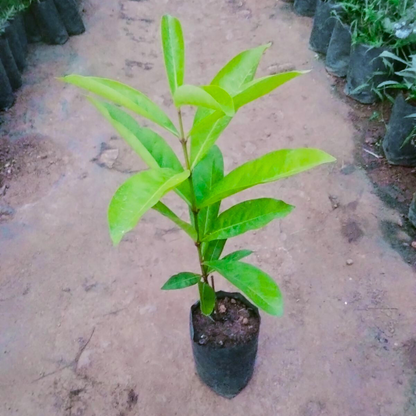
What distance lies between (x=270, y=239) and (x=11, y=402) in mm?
1389

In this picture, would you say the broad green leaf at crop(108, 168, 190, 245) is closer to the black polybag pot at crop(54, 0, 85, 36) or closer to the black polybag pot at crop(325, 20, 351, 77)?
the black polybag pot at crop(325, 20, 351, 77)

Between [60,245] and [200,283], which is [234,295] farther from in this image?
[60,245]

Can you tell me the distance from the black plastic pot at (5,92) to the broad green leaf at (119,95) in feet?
7.78

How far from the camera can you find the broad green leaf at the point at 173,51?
1074 millimetres

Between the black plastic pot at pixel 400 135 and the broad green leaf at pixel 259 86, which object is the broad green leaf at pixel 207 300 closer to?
the broad green leaf at pixel 259 86

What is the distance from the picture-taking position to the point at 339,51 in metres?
3.23

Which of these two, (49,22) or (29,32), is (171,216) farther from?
(29,32)

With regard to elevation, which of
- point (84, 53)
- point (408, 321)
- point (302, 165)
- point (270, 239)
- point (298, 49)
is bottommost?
point (408, 321)

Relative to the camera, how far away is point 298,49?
11.7 ft

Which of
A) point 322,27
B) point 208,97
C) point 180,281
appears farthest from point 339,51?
point 208,97

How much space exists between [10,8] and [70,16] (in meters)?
0.53

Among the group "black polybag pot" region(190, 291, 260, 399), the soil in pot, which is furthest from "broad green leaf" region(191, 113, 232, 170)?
the soil in pot

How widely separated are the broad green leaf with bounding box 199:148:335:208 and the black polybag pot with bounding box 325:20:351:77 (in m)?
2.46

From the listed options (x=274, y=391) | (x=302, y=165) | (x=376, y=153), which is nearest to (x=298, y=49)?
(x=376, y=153)
